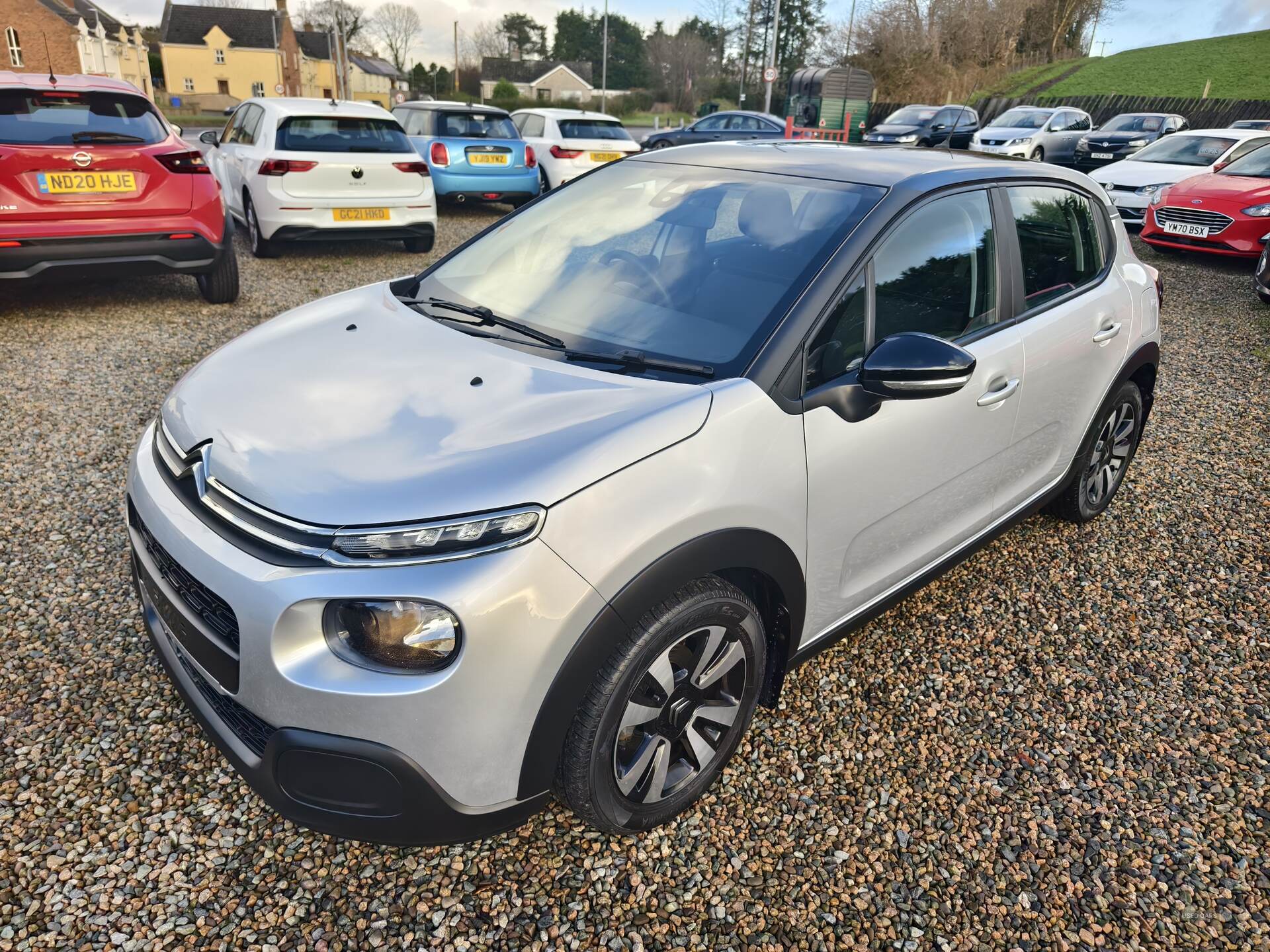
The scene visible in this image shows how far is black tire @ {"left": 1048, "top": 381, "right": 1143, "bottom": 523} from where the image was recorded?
11.9 ft

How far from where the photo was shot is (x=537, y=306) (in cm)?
265

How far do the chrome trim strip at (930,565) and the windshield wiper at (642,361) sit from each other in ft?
2.81

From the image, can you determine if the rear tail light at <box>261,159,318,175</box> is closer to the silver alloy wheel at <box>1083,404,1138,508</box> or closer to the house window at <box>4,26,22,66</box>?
the silver alloy wheel at <box>1083,404,1138,508</box>

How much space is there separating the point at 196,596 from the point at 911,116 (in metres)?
26.0

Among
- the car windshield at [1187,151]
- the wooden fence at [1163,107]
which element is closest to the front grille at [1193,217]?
the car windshield at [1187,151]

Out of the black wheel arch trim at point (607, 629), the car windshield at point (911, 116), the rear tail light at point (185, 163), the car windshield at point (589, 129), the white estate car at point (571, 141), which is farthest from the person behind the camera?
the car windshield at point (911, 116)

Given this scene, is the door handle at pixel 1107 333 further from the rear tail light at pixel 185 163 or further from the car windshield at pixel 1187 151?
the car windshield at pixel 1187 151

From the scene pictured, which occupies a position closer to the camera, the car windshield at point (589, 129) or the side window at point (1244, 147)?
the side window at point (1244, 147)

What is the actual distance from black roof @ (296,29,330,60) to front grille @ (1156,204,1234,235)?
82142mm

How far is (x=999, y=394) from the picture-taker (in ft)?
9.23

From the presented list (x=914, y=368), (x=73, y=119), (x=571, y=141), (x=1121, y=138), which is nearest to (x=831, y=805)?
(x=914, y=368)

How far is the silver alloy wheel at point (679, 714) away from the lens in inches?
80.7

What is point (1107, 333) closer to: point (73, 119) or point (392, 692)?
point (392, 692)

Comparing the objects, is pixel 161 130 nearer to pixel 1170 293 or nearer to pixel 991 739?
pixel 991 739
